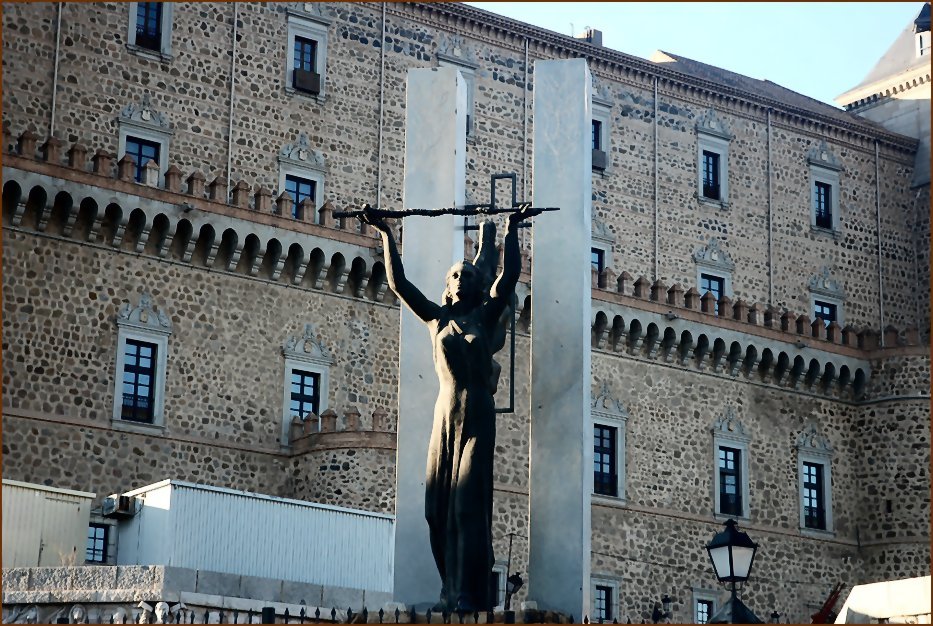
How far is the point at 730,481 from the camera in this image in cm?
3741

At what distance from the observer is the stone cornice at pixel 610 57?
38000mm

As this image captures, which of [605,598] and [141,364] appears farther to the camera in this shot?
[605,598]

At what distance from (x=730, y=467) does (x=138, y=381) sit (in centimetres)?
1319

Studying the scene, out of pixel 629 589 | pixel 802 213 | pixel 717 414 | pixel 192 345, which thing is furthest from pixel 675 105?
pixel 192 345

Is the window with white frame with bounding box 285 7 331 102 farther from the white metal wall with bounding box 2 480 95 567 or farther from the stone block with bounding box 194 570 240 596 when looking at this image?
the stone block with bounding box 194 570 240 596

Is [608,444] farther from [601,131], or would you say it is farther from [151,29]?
[151,29]

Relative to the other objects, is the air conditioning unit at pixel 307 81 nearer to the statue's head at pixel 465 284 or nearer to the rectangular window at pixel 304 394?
the rectangular window at pixel 304 394

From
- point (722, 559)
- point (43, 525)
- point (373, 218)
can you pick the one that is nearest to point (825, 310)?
point (43, 525)

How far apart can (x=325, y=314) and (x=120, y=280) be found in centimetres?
389

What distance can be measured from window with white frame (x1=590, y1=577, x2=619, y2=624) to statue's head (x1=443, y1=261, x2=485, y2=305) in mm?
21124

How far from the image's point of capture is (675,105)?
41.5 m

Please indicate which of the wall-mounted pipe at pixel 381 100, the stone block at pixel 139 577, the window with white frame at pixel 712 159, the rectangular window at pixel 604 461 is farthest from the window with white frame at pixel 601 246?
the stone block at pixel 139 577

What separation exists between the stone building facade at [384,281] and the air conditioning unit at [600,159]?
4.4 inches

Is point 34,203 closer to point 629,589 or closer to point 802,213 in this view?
point 629,589
